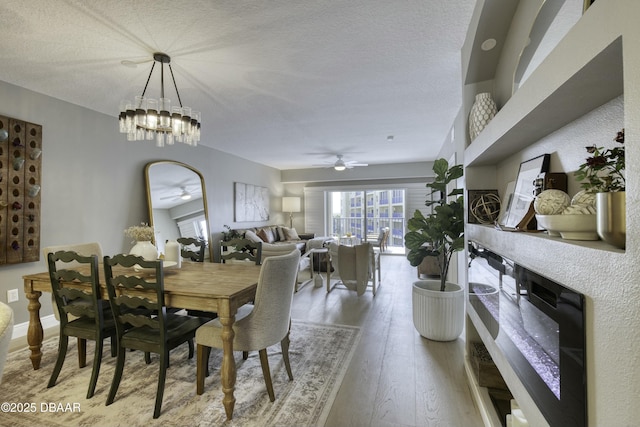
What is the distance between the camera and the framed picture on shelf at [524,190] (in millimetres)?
1284

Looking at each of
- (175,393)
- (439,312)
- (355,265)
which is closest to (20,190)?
(175,393)

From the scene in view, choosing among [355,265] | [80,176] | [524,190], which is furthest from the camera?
[355,265]

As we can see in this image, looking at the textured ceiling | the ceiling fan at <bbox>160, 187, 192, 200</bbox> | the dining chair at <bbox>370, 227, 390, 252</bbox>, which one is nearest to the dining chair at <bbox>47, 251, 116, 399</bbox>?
the textured ceiling

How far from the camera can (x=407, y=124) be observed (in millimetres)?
4258

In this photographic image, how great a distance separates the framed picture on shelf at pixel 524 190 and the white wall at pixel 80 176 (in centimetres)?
426

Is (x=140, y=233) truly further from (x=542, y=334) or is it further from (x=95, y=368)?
(x=542, y=334)

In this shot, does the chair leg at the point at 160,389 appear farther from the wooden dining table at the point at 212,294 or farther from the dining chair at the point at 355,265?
the dining chair at the point at 355,265

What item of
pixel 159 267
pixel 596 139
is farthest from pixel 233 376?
pixel 596 139

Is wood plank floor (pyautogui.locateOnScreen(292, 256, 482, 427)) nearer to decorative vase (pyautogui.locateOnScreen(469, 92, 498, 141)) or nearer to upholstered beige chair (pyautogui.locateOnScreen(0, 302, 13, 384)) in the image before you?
upholstered beige chair (pyautogui.locateOnScreen(0, 302, 13, 384))

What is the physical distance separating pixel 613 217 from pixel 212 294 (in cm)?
181

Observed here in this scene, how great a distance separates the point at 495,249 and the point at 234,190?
579cm

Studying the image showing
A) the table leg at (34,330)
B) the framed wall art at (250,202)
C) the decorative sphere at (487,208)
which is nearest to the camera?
the decorative sphere at (487,208)

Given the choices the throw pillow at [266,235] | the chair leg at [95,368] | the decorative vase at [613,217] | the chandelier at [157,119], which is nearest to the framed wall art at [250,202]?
the throw pillow at [266,235]

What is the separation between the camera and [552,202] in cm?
91
